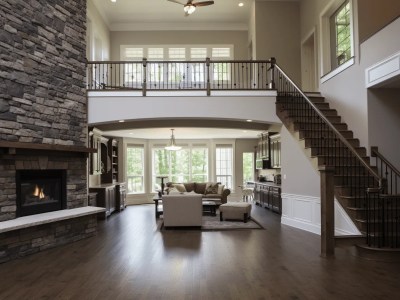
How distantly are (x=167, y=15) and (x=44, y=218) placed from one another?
28.5 feet

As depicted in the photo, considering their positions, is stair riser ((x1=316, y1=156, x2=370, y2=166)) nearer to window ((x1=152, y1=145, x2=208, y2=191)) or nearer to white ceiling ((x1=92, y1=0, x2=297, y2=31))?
white ceiling ((x1=92, y1=0, x2=297, y2=31))

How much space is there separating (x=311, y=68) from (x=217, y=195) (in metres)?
5.20

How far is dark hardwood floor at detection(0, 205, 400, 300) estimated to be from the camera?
412 centimetres

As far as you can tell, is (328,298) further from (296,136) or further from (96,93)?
(96,93)

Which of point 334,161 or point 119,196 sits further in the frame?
point 119,196

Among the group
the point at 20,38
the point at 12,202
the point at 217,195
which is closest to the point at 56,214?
the point at 12,202

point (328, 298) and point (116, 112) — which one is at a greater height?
point (116, 112)

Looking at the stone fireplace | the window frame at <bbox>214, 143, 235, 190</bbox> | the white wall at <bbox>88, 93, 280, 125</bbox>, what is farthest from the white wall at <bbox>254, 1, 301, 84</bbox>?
the stone fireplace

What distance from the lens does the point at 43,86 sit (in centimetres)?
669

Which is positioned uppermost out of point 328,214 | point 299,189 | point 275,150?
point 275,150

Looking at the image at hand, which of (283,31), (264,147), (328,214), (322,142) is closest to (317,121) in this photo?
(322,142)

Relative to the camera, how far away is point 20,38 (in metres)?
6.16

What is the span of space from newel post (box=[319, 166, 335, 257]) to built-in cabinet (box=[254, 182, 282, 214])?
16.3ft

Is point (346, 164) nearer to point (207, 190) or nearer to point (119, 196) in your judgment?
point (207, 190)
